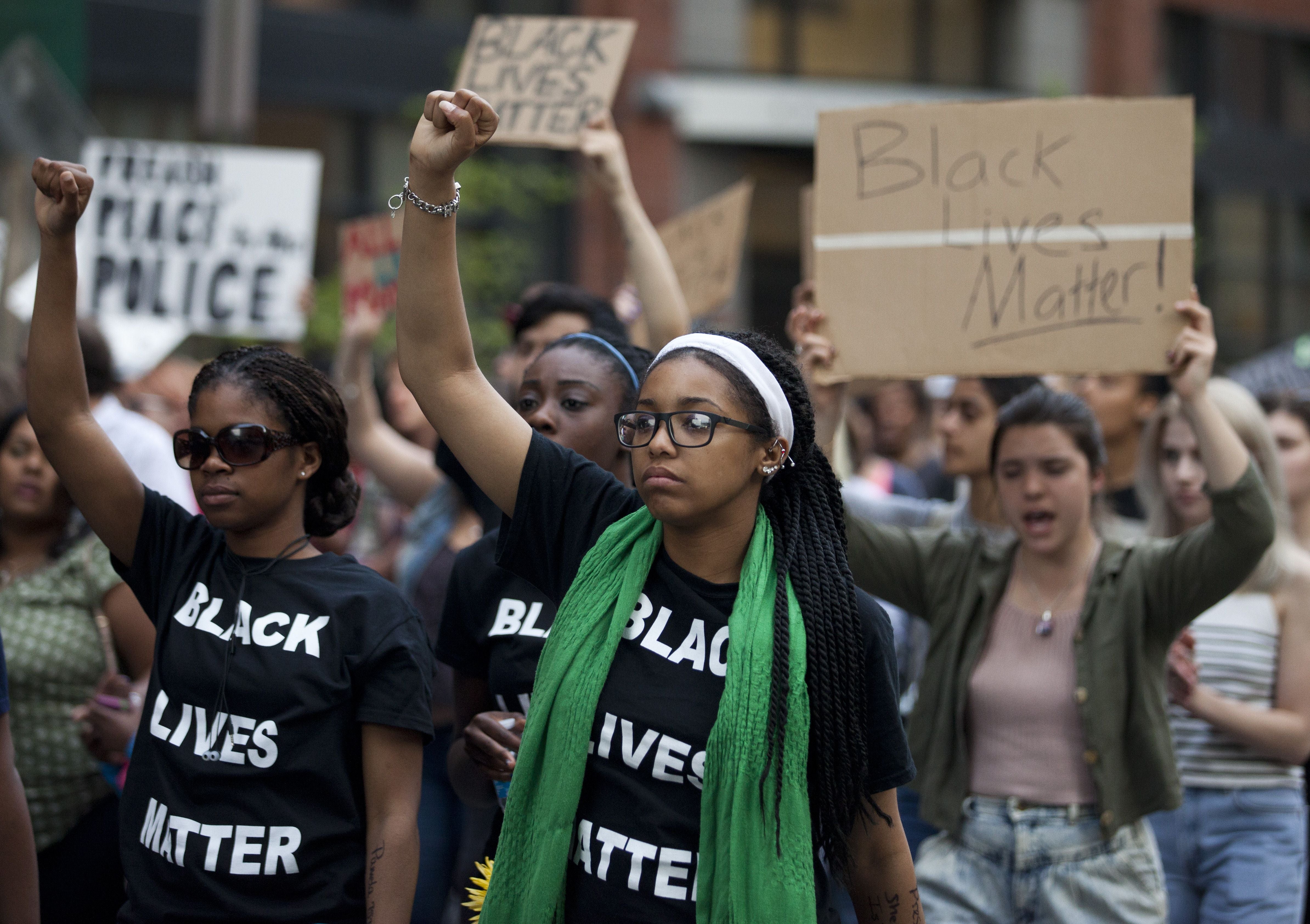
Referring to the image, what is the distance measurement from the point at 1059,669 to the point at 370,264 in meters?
3.41

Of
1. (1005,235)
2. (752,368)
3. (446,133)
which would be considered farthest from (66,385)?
(1005,235)

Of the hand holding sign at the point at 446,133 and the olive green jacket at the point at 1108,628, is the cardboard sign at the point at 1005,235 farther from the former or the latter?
the hand holding sign at the point at 446,133

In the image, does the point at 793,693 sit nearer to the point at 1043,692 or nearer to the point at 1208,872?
the point at 1043,692

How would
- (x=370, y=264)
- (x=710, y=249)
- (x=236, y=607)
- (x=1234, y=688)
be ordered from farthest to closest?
(x=370, y=264) < (x=710, y=249) < (x=1234, y=688) < (x=236, y=607)

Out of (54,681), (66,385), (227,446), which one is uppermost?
(66,385)

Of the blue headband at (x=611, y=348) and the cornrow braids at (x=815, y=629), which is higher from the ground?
the blue headband at (x=611, y=348)

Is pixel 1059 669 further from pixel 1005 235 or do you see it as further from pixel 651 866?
pixel 651 866

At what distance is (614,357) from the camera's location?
10.6ft

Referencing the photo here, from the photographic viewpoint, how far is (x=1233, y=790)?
3.87 meters

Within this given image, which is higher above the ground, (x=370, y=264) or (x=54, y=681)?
(x=370, y=264)

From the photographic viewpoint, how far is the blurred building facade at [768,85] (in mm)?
14977

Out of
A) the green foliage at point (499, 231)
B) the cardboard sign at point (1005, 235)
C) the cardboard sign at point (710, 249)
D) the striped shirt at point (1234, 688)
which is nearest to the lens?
the cardboard sign at point (1005, 235)

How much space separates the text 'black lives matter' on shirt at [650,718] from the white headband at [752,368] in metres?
0.29

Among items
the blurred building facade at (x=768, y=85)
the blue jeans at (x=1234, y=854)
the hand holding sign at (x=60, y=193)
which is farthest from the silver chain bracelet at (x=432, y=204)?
the blurred building facade at (x=768, y=85)
